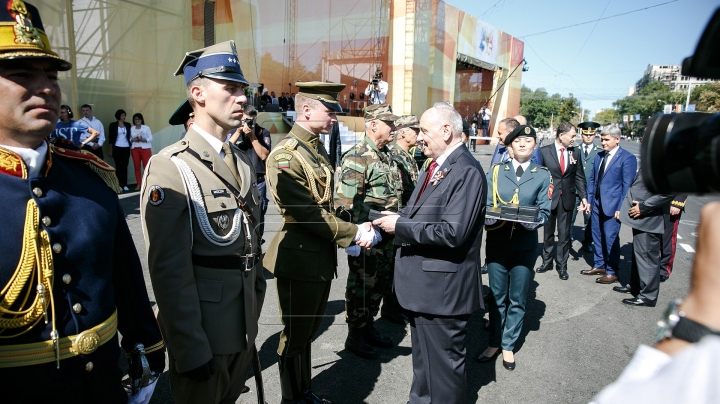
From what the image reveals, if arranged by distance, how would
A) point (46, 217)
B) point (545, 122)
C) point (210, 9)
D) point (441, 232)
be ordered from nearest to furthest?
point (46, 217), point (441, 232), point (210, 9), point (545, 122)

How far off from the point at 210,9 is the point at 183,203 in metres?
7.69

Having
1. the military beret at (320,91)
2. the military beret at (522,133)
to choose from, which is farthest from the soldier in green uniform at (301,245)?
the military beret at (522,133)

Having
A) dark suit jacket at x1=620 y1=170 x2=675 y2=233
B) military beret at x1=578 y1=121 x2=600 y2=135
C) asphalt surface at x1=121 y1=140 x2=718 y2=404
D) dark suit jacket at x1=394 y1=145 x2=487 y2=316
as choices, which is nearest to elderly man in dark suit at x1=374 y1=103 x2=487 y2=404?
dark suit jacket at x1=394 y1=145 x2=487 y2=316

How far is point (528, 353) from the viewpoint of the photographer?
3709 millimetres

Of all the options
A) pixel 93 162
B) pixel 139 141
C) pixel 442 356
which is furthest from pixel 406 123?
pixel 139 141

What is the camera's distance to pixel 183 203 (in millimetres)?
1745

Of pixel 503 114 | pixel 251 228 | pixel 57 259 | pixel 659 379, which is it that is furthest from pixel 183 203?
pixel 503 114

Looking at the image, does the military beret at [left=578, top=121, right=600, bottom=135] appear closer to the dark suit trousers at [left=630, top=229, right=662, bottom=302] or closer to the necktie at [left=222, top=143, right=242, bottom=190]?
the dark suit trousers at [left=630, top=229, right=662, bottom=302]

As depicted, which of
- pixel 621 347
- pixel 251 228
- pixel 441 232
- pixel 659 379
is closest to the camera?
pixel 659 379

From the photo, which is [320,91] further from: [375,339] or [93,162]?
[375,339]

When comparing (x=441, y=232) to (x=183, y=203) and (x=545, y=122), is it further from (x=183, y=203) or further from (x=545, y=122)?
(x=545, y=122)

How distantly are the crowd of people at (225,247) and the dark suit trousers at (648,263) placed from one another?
1833mm

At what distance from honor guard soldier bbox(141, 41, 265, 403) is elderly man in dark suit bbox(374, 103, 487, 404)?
3.15 feet

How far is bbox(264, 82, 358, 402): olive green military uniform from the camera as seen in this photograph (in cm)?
265
